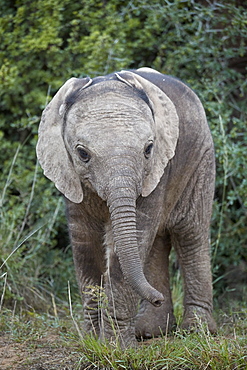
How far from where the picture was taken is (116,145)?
4.66 m

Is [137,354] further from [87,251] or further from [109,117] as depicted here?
[109,117]

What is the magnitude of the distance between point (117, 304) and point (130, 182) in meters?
0.96

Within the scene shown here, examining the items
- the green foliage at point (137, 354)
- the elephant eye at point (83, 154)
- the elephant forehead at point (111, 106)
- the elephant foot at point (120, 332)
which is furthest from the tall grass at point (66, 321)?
the elephant forehead at point (111, 106)

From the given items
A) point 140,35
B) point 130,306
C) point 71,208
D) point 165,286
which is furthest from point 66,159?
point 140,35

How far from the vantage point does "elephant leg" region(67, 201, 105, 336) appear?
5.30m

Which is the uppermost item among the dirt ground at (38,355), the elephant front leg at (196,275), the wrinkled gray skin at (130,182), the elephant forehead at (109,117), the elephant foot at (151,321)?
the elephant forehead at (109,117)

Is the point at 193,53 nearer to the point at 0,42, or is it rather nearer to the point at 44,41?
the point at 44,41

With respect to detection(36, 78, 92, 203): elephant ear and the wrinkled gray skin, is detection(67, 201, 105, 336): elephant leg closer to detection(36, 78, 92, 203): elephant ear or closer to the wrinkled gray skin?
the wrinkled gray skin

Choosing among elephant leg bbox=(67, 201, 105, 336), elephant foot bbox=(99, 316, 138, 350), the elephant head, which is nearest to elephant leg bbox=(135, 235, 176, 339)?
elephant leg bbox=(67, 201, 105, 336)

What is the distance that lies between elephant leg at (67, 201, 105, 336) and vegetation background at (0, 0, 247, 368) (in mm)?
2225

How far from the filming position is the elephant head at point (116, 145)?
457cm

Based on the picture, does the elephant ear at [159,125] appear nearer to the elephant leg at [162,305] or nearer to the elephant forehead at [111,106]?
the elephant forehead at [111,106]

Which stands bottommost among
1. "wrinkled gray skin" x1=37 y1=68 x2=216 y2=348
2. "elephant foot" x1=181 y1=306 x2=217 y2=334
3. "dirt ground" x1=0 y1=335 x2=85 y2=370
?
"elephant foot" x1=181 y1=306 x2=217 y2=334

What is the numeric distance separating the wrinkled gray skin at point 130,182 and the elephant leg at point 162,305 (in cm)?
1
